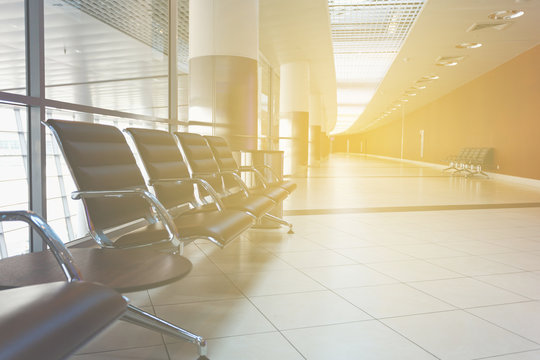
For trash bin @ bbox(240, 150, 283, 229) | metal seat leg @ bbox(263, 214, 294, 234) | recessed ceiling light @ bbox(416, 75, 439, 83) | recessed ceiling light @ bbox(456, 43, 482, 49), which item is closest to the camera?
metal seat leg @ bbox(263, 214, 294, 234)

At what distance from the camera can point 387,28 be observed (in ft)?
29.9

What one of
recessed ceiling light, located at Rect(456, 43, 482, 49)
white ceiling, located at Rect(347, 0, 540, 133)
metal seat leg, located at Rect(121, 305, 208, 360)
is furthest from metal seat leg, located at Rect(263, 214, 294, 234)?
recessed ceiling light, located at Rect(456, 43, 482, 49)

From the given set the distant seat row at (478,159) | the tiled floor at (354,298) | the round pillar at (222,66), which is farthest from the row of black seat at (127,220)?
the distant seat row at (478,159)

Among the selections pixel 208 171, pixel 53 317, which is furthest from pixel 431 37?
pixel 53 317

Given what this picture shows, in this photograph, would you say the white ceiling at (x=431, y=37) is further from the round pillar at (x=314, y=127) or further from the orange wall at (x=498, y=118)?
the round pillar at (x=314, y=127)

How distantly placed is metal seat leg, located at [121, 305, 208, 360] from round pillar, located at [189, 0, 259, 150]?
3814mm

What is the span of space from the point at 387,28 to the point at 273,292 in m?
8.34

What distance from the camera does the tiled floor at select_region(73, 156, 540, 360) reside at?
1.65 meters

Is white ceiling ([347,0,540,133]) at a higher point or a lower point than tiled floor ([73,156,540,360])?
higher

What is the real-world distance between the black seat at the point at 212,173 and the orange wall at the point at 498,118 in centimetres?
915

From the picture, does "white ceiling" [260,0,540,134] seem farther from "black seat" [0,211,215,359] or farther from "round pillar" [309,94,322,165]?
"black seat" [0,211,215,359]

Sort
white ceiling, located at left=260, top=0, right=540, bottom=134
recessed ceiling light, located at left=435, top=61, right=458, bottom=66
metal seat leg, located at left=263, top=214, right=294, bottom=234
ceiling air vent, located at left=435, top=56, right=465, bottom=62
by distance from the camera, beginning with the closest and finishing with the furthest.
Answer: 1. metal seat leg, located at left=263, top=214, right=294, bottom=234
2. white ceiling, located at left=260, top=0, right=540, bottom=134
3. ceiling air vent, located at left=435, top=56, right=465, bottom=62
4. recessed ceiling light, located at left=435, top=61, right=458, bottom=66

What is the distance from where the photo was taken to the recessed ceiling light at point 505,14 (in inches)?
294

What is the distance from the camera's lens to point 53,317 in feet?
2.77
